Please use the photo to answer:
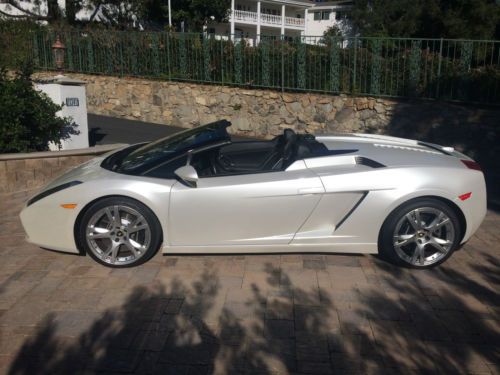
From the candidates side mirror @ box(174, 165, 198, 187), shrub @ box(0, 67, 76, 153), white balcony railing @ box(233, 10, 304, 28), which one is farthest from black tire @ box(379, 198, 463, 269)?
white balcony railing @ box(233, 10, 304, 28)

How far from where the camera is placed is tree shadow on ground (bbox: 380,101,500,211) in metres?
9.39

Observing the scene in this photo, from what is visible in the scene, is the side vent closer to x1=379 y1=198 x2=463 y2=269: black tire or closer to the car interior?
the car interior

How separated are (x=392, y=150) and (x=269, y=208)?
54.4 inches

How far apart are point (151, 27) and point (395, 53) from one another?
26838mm

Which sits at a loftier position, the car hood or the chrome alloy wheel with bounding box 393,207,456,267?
the car hood

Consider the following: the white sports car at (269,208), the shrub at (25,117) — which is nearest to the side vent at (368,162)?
the white sports car at (269,208)

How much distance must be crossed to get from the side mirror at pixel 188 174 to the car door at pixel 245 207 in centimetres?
5

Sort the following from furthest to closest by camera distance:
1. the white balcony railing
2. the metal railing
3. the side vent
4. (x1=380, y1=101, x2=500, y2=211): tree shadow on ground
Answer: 1. the white balcony railing
2. the metal railing
3. (x1=380, y1=101, x2=500, y2=211): tree shadow on ground
4. the side vent

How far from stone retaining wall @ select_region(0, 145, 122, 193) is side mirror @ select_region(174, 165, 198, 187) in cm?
354

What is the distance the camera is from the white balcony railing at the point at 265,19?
49906mm

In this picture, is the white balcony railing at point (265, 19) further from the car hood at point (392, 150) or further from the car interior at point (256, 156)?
the car interior at point (256, 156)

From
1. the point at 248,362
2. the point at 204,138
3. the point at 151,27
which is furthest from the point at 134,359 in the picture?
the point at 151,27

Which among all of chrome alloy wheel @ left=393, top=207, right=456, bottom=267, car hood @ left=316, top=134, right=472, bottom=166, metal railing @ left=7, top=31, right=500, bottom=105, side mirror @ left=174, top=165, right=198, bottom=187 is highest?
metal railing @ left=7, top=31, right=500, bottom=105

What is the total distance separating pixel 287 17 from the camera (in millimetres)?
56844
